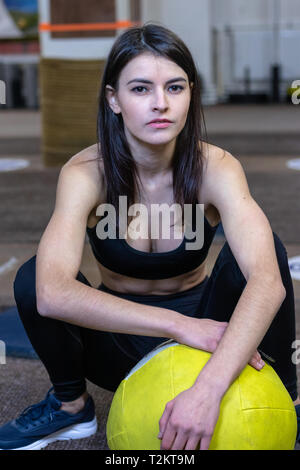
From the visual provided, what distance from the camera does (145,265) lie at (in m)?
1.63

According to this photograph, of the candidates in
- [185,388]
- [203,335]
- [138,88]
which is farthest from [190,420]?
[138,88]

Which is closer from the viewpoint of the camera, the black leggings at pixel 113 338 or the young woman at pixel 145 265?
the young woman at pixel 145 265

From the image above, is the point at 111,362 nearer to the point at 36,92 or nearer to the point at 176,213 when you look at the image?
the point at 176,213

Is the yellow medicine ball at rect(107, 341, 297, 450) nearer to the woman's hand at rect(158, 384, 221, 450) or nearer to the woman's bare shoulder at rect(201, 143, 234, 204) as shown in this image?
the woman's hand at rect(158, 384, 221, 450)

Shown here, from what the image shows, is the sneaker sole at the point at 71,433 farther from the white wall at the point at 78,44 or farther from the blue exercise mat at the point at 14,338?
the white wall at the point at 78,44

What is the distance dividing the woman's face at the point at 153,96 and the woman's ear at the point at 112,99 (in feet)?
0.15

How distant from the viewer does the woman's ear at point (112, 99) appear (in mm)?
1600

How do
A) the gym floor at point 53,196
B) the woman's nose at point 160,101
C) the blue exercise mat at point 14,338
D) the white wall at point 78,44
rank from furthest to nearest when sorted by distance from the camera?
1. the white wall at point 78,44
2. the blue exercise mat at point 14,338
3. the gym floor at point 53,196
4. the woman's nose at point 160,101

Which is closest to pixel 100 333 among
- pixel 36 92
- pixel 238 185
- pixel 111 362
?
pixel 111 362

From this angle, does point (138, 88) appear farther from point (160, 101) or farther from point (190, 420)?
point (190, 420)

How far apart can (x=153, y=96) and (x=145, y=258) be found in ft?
1.23

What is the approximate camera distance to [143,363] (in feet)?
4.66

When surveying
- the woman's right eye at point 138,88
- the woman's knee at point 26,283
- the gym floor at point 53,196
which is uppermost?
the woman's right eye at point 138,88

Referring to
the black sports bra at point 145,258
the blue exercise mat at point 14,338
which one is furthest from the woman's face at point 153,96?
the blue exercise mat at point 14,338
